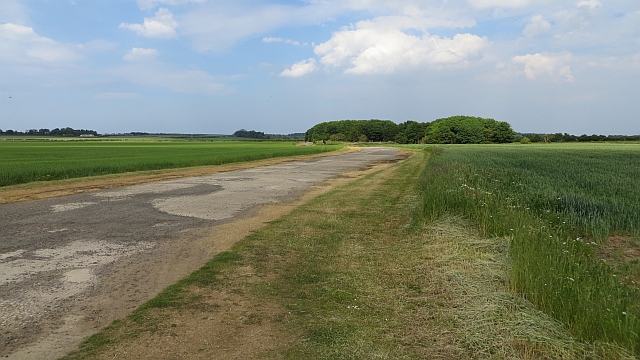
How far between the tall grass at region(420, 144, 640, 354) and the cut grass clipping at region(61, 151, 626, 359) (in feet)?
0.78

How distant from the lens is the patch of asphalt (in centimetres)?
439

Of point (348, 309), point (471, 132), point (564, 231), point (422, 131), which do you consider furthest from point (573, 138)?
point (348, 309)

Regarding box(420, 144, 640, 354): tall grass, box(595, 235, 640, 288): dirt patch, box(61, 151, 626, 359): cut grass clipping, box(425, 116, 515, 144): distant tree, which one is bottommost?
box(61, 151, 626, 359): cut grass clipping

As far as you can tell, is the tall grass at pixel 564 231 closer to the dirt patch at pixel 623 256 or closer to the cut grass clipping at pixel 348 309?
the dirt patch at pixel 623 256

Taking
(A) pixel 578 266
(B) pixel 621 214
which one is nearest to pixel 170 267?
(A) pixel 578 266

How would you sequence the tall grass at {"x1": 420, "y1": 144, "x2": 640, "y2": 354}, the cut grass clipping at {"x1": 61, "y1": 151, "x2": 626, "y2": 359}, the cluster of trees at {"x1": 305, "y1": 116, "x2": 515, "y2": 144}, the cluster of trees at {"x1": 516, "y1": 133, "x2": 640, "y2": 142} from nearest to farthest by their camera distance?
the cut grass clipping at {"x1": 61, "y1": 151, "x2": 626, "y2": 359}, the tall grass at {"x1": 420, "y1": 144, "x2": 640, "y2": 354}, the cluster of trees at {"x1": 516, "y1": 133, "x2": 640, "y2": 142}, the cluster of trees at {"x1": 305, "y1": 116, "x2": 515, "y2": 144}

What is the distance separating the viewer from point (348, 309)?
15.7 ft

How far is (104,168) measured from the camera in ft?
72.8

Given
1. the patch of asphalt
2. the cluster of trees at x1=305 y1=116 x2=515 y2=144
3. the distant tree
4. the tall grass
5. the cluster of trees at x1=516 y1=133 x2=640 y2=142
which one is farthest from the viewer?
the cluster of trees at x1=305 y1=116 x2=515 y2=144

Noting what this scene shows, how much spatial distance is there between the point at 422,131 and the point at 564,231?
461 ft

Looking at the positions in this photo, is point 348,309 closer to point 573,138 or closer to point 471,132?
point 573,138

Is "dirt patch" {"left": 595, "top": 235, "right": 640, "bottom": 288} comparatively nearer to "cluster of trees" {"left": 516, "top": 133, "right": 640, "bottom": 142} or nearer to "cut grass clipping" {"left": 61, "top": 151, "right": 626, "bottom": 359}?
"cut grass clipping" {"left": 61, "top": 151, "right": 626, "bottom": 359}

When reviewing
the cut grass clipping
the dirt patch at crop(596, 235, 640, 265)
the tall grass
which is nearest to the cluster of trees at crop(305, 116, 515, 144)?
the tall grass

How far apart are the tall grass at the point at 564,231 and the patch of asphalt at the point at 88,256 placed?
466 cm
